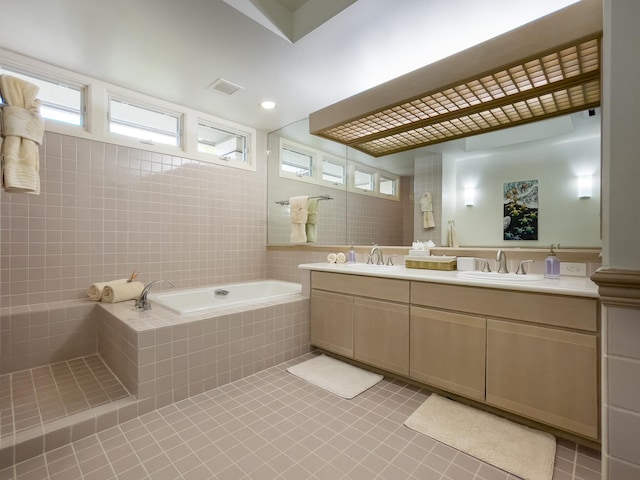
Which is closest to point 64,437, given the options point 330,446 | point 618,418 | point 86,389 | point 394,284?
point 86,389

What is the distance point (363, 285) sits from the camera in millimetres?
2277

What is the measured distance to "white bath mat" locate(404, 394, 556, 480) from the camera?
1.35 m

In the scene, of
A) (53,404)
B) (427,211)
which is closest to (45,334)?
(53,404)

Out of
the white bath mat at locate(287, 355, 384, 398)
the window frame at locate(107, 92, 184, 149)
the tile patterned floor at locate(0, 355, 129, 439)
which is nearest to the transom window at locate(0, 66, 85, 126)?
the window frame at locate(107, 92, 184, 149)

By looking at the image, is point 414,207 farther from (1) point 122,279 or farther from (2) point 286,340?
(1) point 122,279

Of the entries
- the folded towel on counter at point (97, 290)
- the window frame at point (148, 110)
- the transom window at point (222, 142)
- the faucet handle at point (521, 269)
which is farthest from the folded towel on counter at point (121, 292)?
the faucet handle at point (521, 269)

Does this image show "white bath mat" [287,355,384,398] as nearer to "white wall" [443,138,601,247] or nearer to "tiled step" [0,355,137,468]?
"tiled step" [0,355,137,468]

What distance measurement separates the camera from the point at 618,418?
0.76 metres

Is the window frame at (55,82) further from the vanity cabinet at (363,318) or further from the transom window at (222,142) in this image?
the vanity cabinet at (363,318)

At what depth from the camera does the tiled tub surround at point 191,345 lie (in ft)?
5.88

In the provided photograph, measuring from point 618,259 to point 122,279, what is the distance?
10.5 ft

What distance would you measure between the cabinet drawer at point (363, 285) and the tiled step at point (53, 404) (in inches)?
59.1

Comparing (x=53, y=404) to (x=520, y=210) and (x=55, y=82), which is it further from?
(x=520, y=210)

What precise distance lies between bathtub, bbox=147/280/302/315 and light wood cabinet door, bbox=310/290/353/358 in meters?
0.33
